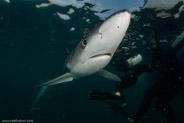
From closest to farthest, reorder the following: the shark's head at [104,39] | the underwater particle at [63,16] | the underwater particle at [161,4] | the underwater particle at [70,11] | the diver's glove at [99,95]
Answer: the shark's head at [104,39], the diver's glove at [99,95], the underwater particle at [161,4], the underwater particle at [70,11], the underwater particle at [63,16]

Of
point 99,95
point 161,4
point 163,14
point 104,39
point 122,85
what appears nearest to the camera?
point 104,39

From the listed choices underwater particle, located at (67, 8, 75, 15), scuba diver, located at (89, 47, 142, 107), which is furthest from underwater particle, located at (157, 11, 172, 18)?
underwater particle, located at (67, 8, 75, 15)

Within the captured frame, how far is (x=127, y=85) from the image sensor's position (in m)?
6.52

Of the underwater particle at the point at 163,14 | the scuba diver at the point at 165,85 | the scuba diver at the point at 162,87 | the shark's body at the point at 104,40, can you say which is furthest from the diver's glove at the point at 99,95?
the underwater particle at the point at 163,14

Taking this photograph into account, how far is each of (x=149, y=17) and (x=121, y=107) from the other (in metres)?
7.04

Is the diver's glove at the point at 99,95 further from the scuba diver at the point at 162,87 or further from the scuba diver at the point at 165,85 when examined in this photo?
the scuba diver at the point at 165,85

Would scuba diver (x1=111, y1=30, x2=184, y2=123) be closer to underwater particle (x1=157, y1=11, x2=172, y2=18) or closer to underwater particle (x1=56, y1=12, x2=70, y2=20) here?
underwater particle (x1=157, y1=11, x2=172, y2=18)

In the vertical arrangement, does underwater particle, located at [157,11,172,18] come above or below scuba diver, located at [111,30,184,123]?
above

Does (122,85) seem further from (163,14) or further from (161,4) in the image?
(163,14)

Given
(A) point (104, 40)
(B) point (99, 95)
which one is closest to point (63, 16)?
(B) point (99, 95)

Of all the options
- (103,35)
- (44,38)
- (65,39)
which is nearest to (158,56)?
(103,35)

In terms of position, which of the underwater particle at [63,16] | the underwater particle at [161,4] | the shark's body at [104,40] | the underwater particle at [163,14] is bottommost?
the underwater particle at [163,14]

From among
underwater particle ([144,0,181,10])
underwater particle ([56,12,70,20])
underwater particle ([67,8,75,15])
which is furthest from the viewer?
underwater particle ([56,12,70,20])

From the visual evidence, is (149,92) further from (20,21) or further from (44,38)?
(44,38)
